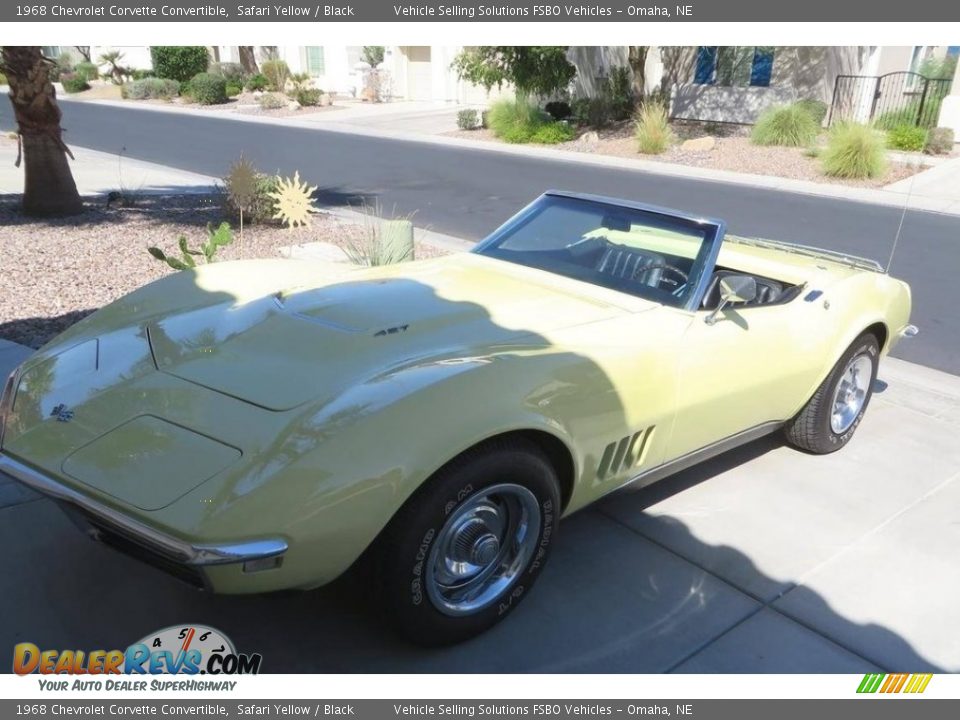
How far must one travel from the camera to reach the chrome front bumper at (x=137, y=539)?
2166mm

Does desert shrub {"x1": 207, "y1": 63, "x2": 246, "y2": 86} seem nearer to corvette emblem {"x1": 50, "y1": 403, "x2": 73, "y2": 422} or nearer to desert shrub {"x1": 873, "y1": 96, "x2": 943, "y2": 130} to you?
desert shrub {"x1": 873, "y1": 96, "x2": 943, "y2": 130}

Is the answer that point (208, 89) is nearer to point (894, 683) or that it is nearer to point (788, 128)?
point (788, 128)

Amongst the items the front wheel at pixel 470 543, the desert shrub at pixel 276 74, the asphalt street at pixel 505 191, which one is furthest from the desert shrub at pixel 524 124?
the front wheel at pixel 470 543

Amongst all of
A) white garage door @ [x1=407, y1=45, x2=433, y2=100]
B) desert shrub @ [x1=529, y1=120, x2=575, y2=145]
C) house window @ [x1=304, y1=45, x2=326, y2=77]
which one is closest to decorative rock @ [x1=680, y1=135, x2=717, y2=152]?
desert shrub @ [x1=529, y1=120, x2=575, y2=145]

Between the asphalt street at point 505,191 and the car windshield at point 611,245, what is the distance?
11.2 ft

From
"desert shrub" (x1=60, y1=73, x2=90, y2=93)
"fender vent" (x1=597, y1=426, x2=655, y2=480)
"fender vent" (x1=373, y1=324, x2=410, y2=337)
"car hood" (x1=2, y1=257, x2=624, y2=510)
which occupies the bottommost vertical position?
"desert shrub" (x1=60, y1=73, x2=90, y2=93)

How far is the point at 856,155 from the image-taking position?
51.8 feet

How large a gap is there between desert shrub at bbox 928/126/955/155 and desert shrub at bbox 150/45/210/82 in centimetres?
3083

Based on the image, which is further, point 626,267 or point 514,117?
point 514,117

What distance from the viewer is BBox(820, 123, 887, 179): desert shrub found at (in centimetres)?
1570

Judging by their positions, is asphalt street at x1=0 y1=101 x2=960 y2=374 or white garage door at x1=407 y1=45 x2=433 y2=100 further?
white garage door at x1=407 y1=45 x2=433 y2=100

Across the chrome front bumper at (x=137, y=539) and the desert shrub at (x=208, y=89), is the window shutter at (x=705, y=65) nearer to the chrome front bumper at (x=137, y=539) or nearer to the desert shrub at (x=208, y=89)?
the desert shrub at (x=208, y=89)

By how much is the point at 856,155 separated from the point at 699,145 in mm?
4305

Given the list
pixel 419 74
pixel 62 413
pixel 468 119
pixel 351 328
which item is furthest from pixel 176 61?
pixel 62 413
